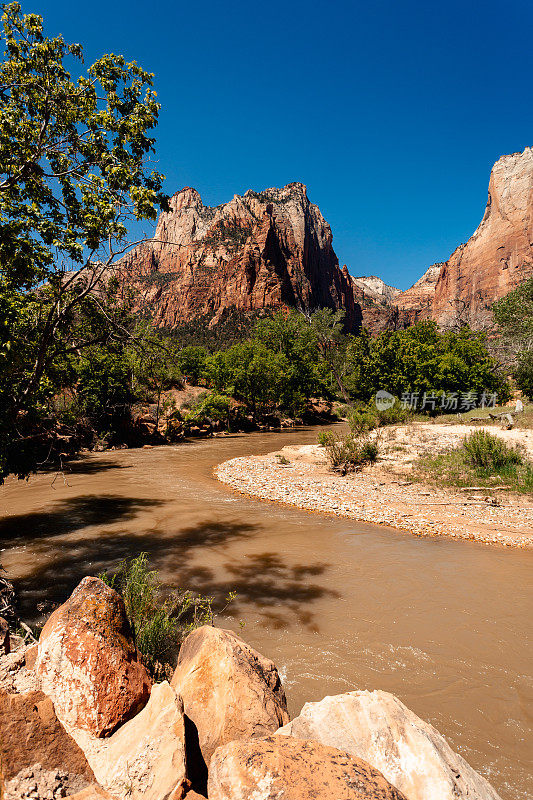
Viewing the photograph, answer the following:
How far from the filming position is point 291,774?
1659 millimetres

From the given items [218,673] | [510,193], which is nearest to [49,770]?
[218,673]

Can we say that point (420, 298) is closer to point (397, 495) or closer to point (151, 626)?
point (397, 495)

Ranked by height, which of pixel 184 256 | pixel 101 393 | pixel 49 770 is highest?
pixel 184 256

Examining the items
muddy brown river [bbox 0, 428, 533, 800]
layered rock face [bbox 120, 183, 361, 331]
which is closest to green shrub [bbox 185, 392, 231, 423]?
muddy brown river [bbox 0, 428, 533, 800]

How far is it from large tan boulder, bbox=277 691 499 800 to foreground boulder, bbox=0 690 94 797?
3.84ft

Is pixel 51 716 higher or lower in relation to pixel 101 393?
lower

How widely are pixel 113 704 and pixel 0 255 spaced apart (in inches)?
215

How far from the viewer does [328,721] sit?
2.13 metres

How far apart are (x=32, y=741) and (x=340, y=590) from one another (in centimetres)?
463

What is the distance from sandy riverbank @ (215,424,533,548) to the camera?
28.2 feet

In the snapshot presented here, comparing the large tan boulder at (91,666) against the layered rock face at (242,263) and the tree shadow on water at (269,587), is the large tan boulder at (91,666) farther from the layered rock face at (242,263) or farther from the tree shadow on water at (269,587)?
the layered rock face at (242,263)

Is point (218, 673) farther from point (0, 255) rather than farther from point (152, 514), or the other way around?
point (152, 514)

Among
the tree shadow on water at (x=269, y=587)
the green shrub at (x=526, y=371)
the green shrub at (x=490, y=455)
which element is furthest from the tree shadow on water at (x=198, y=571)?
the green shrub at (x=526, y=371)

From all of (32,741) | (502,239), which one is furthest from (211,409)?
(502,239)
